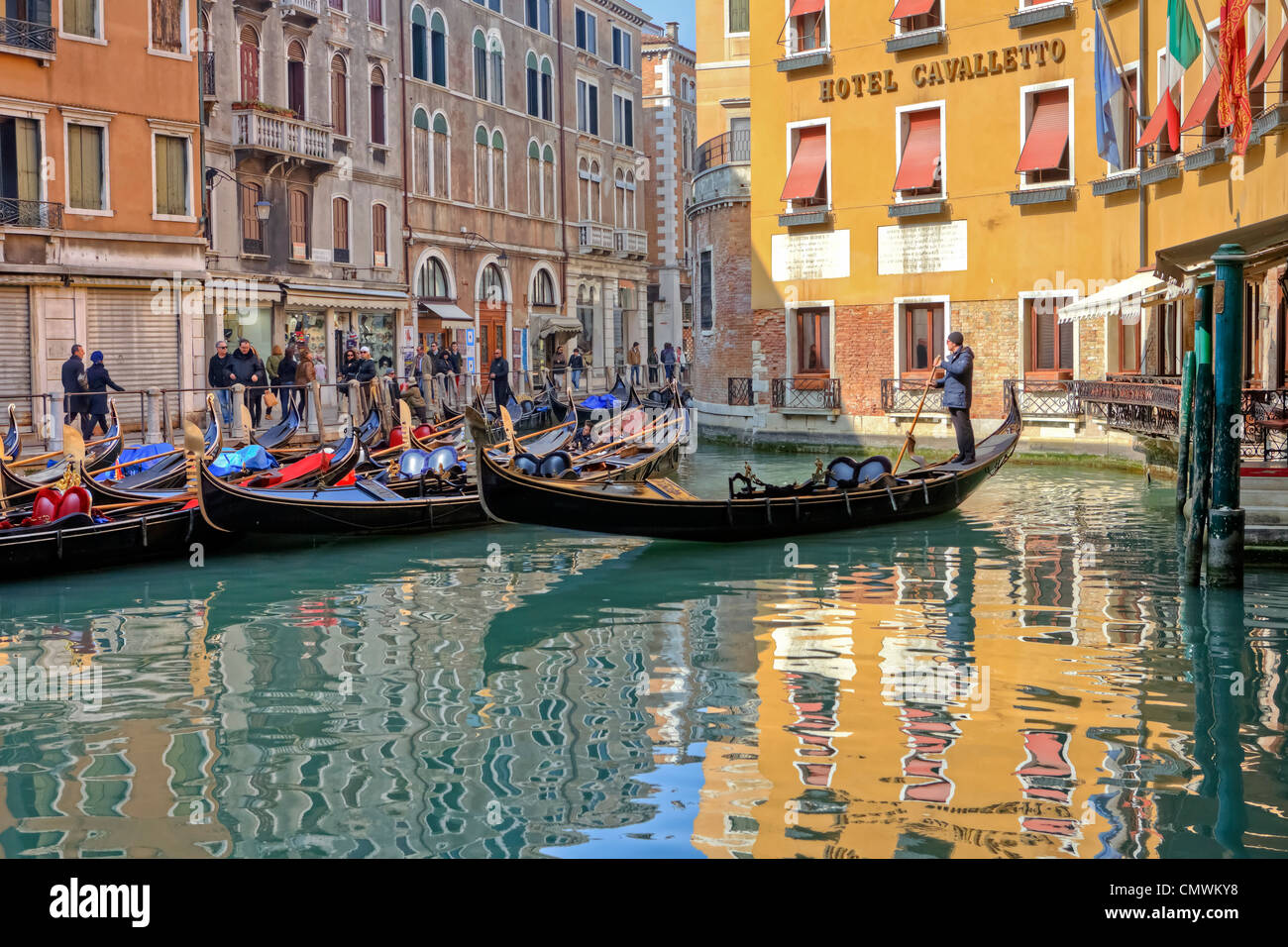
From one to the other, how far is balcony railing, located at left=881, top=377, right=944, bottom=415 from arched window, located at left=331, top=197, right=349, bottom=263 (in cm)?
952

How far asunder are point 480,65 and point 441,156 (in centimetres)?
260

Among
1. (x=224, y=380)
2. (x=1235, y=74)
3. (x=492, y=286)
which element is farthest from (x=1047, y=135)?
(x=492, y=286)

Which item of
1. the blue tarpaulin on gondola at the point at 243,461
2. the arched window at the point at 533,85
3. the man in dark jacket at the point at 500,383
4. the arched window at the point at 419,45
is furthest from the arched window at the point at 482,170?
the blue tarpaulin on gondola at the point at 243,461

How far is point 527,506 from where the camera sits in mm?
9141

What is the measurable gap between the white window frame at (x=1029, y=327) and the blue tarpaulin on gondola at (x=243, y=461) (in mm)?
8536

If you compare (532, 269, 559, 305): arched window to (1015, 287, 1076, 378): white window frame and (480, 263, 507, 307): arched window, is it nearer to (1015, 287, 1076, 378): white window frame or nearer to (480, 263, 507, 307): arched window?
(480, 263, 507, 307): arched window

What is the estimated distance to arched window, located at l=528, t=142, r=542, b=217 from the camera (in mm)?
30047

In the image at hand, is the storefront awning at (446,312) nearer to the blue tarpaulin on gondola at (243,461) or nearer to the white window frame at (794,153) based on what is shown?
the white window frame at (794,153)

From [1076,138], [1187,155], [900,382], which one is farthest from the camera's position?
[900,382]

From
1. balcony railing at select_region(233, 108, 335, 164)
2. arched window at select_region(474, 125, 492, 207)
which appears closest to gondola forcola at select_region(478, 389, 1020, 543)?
balcony railing at select_region(233, 108, 335, 164)

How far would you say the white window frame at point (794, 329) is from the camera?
60.2 feet

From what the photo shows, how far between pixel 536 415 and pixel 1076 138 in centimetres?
759
